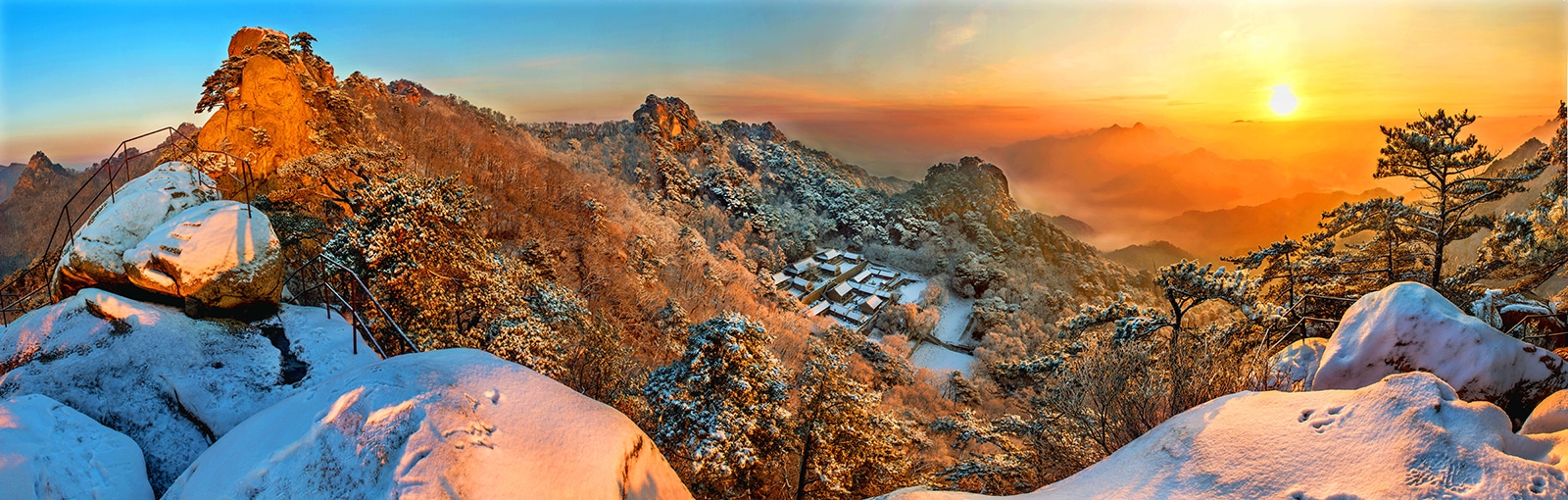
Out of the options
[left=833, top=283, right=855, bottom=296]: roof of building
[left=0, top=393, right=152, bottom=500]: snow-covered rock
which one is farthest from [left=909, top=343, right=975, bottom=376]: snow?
[left=0, top=393, right=152, bottom=500]: snow-covered rock

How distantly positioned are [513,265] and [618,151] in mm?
56816

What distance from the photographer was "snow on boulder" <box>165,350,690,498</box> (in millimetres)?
3938

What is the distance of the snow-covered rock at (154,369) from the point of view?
5.46 metres

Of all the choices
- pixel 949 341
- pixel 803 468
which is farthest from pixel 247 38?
pixel 949 341

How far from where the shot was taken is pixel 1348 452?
13.6ft

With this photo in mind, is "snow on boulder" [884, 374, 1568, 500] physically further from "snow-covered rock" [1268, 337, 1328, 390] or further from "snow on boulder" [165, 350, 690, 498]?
"snow on boulder" [165, 350, 690, 498]

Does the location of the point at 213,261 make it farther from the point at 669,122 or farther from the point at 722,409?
the point at 669,122

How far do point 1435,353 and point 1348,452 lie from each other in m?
3.20

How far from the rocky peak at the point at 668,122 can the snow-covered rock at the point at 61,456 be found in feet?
224

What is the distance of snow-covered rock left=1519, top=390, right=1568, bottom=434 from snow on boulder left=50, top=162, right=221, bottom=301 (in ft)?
49.6

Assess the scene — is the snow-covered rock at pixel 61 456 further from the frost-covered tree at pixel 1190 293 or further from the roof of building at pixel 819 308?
the roof of building at pixel 819 308

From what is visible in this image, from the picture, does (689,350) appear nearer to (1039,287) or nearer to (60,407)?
(60,407)

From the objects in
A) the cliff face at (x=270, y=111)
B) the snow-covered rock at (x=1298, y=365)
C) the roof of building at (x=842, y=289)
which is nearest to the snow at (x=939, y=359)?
the roof of building at (x=842, y=289)

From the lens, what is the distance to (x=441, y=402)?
436 cm
